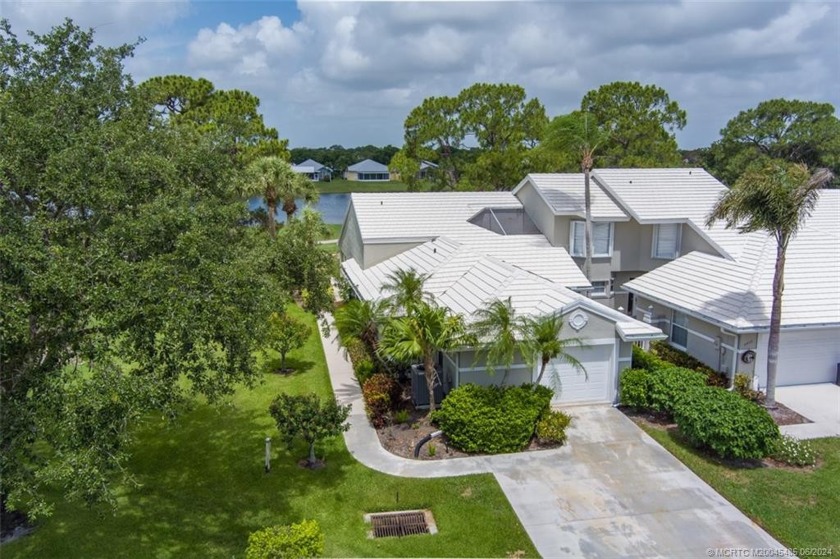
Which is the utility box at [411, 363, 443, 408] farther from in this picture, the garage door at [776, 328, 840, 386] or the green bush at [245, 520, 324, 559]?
the garage door at [776, 328, 840, 386]

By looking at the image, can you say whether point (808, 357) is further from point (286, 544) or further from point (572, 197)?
point (286, 544)

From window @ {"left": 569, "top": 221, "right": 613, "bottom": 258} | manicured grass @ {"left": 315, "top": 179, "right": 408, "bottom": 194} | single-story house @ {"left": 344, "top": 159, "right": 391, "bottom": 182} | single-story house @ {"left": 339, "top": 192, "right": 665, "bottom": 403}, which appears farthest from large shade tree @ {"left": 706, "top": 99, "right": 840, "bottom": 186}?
single-story house @ {"left": 344, "top": 159, "right": 391, "bottom": 182}

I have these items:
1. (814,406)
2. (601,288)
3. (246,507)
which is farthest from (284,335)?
(814,406)

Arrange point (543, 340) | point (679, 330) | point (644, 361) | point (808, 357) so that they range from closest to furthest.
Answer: point (543, 340), point (644, 361), point (808, 357), point (679, 330)

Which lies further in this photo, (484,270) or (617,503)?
(484,270)

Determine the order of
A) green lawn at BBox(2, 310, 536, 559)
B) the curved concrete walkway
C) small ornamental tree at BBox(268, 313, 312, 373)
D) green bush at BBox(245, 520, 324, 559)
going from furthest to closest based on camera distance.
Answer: small ornamental tree at BBox(268, 313, 312, 373) → the curved concrete walkway → green lawn at BBox(2, 310, 536, 559) → green bush at BBox(245, 520, 324, 559)
